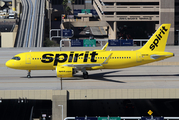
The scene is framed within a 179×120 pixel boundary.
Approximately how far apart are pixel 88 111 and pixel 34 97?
11775 millimetres

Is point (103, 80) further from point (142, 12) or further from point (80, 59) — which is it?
point (142, 12)

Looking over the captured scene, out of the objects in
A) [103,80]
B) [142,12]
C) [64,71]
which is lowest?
[103,80]

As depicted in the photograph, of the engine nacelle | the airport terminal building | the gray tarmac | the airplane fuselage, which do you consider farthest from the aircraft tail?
the airport terminal building

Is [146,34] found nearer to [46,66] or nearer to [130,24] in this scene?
[130,24]

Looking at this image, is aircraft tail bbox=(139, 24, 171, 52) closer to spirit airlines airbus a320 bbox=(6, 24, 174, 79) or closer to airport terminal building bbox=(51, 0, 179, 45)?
spirit airlines airbus a320 bbox=(6, 24, 174, 79)

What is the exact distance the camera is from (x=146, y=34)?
160875 millimetres

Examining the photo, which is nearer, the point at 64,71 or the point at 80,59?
the point at 64,71

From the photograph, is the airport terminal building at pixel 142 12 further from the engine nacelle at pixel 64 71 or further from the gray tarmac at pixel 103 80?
the engine nacelle at pixel 64 71

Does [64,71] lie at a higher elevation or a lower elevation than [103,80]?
higher

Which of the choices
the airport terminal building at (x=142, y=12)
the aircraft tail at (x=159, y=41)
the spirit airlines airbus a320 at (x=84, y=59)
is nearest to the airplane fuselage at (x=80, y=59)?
the spirit airlines airbus a320 at (x=84, y=59)

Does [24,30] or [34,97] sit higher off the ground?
[24,30]

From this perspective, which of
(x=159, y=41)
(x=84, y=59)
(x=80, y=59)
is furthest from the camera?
(x=159, y=41)

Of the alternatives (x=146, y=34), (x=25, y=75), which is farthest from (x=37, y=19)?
(x=25, y=75)

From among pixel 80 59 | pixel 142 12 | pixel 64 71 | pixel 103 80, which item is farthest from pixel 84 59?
pixel 142 12
